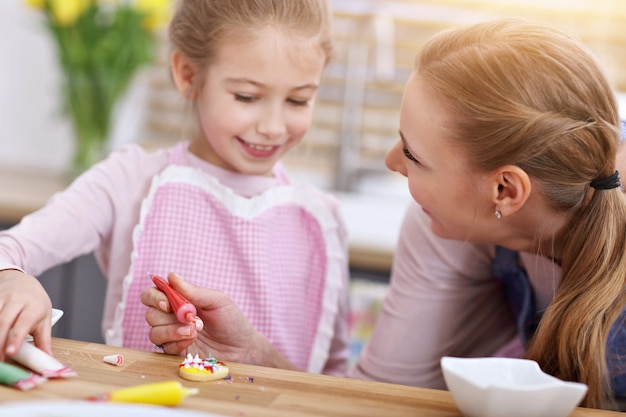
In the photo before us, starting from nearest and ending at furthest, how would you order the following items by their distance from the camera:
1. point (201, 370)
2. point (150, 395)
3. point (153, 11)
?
point (150, 395) < point (201, 370) < point (153, 11)

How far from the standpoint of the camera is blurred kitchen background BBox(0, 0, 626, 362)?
106 inches

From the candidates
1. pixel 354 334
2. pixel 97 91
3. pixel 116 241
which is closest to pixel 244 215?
pixel 116 241

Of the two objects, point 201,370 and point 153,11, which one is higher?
point 153,11

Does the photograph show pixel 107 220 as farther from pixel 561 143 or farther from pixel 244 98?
pixel 561 143

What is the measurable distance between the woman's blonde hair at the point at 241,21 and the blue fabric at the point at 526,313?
46 cm

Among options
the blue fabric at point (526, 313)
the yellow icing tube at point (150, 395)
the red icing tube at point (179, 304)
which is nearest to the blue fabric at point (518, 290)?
the blue fabric at point (526, 313)

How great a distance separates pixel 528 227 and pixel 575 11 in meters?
1.65

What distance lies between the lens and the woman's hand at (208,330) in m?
1.04

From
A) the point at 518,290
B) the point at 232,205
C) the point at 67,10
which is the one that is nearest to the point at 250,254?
the point at 232,205

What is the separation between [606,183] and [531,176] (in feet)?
0.32

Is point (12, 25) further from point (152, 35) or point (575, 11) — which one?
point (575, 11)

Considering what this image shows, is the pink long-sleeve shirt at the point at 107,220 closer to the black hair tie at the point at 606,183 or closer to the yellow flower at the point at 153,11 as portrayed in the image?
the black hair tie at the point at 606,183

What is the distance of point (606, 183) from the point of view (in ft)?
3.74

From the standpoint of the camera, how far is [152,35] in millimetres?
2719
